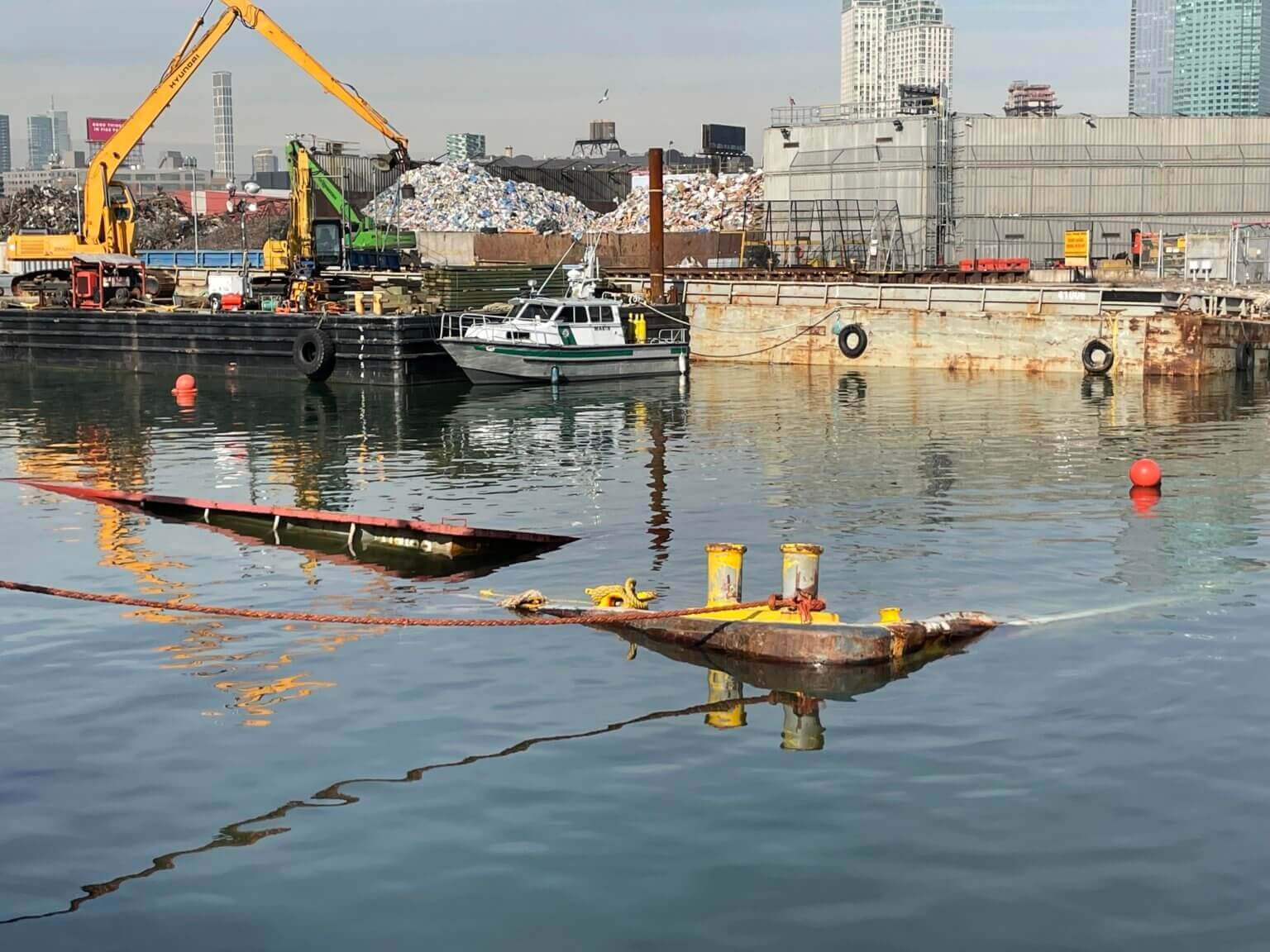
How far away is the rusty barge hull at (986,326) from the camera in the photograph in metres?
44.2

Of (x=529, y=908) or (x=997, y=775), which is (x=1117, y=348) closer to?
(x=997, y=775)

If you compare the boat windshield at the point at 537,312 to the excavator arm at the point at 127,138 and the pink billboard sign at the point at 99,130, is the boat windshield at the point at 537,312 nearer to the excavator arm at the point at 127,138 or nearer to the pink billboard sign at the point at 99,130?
the excavator arm at the point at 127,138

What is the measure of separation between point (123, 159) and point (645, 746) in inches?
1945

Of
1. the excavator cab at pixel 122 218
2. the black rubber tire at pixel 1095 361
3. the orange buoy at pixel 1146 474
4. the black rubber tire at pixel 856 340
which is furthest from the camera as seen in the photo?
the excavator cab at pixel 122 218

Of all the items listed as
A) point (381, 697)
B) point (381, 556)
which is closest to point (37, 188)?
point (381, 556)

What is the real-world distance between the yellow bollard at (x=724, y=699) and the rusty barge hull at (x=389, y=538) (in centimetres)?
585

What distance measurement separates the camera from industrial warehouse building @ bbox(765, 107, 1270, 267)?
224 feet

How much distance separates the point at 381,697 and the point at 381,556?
683 centimetres

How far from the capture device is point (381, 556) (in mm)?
20391

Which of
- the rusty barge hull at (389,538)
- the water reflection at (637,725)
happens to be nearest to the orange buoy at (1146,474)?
the rusty barge hull at (389,538)

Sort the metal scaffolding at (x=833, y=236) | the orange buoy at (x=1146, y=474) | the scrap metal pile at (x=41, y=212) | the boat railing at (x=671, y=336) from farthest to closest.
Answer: the scrap metal pile at (x=41, y=212) < the metal scaffolding at (x=833, y=236) < the boat railing at (x=671, y=336) < the orange buoy at (x=1146, y=474)

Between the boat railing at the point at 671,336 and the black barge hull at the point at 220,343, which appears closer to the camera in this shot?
the black barge hull at the point at 220,343

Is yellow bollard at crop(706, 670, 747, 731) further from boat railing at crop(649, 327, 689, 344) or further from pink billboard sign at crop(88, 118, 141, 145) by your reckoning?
pink billboard sign at crop(88, 118, 141, 145)

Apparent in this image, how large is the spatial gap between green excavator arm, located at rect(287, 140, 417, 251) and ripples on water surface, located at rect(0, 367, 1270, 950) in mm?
32241
